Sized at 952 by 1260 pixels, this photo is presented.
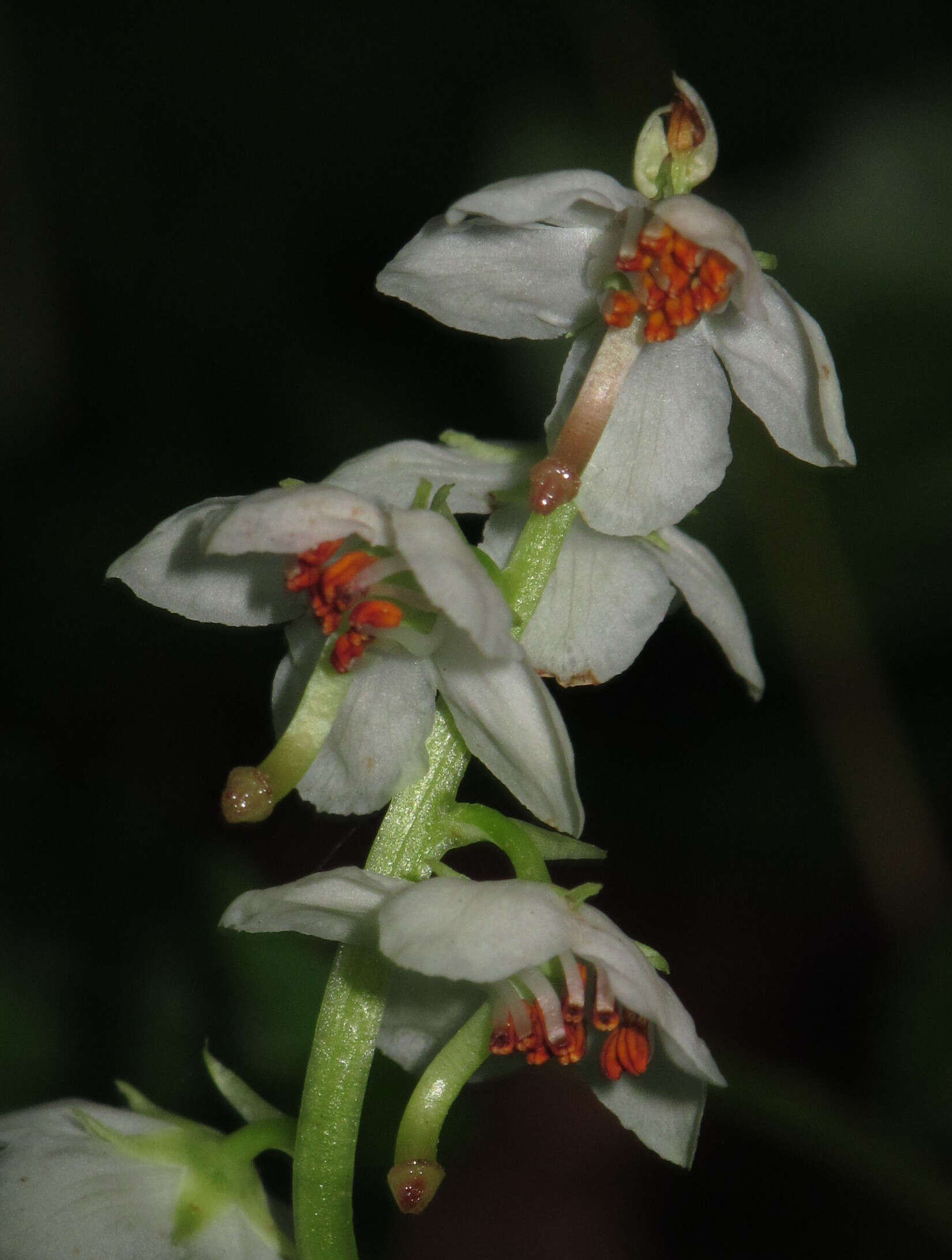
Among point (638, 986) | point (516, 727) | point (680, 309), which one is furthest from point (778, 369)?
point (638, 986)

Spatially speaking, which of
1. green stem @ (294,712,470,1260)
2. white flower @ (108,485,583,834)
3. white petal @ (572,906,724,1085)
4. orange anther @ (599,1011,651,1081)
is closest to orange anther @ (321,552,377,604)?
white flower @ (108,485,583,834)

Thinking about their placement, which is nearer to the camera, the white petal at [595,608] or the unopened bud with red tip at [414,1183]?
the unopened bud with red tip at [414,1183]

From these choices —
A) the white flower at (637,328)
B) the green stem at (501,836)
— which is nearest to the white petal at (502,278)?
the white flower at (637,328)

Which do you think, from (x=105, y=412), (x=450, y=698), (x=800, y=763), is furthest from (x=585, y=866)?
(x=450, y=698)

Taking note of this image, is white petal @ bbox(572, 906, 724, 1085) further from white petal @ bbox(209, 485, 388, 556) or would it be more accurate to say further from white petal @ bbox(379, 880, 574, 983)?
white petal @ bbox(209, 485, 388, 556)

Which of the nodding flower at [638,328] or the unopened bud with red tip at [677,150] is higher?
the unopened bud with red tip at [677,150]

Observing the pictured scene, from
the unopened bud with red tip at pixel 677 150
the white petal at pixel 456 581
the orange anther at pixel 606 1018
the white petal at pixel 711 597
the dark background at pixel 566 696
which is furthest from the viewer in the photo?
the dark background at pixel 566 696

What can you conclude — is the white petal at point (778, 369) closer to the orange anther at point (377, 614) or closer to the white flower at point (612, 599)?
the white flower at point (612, 599)

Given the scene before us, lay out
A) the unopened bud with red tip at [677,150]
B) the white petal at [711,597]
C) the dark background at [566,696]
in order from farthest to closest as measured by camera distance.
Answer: the dark background at [566,696] → the white petal at [711,597] → the unopened bud with red tip at [677,150]
